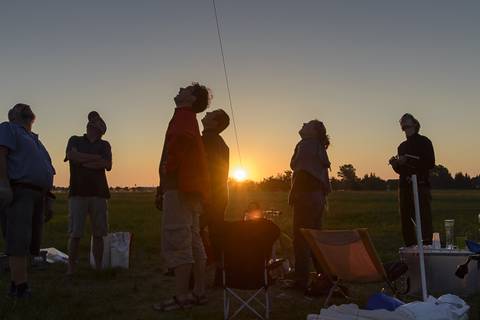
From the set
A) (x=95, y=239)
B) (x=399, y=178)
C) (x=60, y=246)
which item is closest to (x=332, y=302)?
(x=399, y=178)

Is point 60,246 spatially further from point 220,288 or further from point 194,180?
point 194,180

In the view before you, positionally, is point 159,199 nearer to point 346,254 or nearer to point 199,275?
point 199,275

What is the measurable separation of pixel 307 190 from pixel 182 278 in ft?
5.92

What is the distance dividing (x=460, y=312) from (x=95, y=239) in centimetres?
447

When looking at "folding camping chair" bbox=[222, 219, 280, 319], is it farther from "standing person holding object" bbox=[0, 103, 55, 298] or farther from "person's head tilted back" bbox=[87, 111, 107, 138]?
"person's head tilted back" bbox=[87, 111, 107, 138]

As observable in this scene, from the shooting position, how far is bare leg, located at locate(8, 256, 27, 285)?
5449 mm

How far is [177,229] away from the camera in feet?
17.1

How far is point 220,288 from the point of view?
652 centimetres

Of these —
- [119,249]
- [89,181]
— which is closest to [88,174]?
[89,181]

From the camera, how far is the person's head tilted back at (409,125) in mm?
7621

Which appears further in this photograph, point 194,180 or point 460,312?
point 194,180

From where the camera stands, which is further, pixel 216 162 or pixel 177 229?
pixel 216 162

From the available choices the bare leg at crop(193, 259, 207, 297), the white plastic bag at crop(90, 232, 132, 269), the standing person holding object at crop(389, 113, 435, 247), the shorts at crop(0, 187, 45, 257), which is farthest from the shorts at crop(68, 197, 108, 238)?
the standing person holding object at crop(389, 113, 435, 247)

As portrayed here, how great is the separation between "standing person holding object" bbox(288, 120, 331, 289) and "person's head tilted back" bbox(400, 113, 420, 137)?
5.58ft
